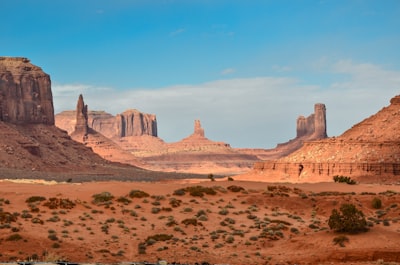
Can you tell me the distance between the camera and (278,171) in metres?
90.7

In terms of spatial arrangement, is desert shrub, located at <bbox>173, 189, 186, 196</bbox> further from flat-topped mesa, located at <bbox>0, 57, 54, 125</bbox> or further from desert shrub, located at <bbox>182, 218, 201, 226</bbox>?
flat-topped mesa, located at <bbox>0, 57, 54, 125</bbox>

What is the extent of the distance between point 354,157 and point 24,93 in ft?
295

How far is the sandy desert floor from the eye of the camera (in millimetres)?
29203

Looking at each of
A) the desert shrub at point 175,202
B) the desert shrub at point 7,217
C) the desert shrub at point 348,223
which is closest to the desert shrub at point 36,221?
the desert shrub at point 7,217

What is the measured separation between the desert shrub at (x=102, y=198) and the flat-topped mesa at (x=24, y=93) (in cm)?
10489

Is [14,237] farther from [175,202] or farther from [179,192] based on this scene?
[179,192]

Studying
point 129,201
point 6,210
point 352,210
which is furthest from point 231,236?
point 6,210

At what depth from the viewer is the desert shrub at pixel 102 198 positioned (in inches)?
1570

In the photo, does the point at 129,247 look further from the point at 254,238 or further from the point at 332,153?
the point at 332,153

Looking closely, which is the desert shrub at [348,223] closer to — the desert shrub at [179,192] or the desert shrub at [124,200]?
the desert shrub at [124,200]

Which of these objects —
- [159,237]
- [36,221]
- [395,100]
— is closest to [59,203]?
[36,221]

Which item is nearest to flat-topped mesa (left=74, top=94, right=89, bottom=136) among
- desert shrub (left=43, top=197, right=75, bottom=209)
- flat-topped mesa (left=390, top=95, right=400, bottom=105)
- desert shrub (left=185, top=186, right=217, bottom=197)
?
Result: flat-topped mesa (left=390, top=95, right=400, bottom=105)

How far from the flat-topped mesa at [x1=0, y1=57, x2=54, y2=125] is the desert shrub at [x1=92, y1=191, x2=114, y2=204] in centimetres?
10489

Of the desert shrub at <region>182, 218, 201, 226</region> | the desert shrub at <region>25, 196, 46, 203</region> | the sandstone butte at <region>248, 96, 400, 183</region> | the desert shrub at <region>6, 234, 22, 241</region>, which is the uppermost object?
the sandstone butte at <region>248, 96, 400, 183</region>
